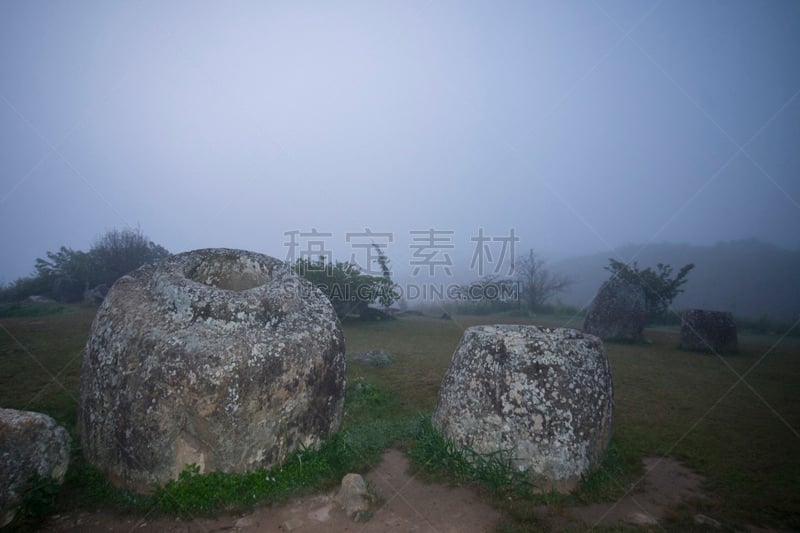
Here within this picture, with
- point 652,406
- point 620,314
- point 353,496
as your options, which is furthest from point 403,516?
point 620,314

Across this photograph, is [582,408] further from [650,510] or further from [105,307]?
[105,307]

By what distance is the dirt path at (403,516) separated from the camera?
3949mm

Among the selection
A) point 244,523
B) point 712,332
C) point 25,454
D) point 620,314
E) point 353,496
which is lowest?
point 244,523

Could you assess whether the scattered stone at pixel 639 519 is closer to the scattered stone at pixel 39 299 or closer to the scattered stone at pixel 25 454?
the scattered stone at pixel 25 454

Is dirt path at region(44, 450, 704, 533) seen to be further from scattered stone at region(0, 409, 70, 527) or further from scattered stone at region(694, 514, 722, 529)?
scattered stone at region(0, 409, 70, 527)

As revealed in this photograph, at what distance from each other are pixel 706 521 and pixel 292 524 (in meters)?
4.20

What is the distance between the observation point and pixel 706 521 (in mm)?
4160

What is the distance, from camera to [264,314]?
510 centimetres

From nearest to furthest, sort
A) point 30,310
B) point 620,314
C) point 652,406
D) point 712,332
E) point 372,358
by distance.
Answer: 1. point 652,406
2. point 372,358
3. point 712,332
4. point 620,314
5. point 30,310

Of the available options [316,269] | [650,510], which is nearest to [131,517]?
[650,510]

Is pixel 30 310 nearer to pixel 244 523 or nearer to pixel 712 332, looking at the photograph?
pixel 244 523

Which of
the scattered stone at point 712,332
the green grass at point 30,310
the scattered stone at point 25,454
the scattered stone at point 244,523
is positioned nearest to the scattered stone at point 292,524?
the scattered stone at point 244,523

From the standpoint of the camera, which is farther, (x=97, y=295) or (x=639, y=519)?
(x=97, y=295)

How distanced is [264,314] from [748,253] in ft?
223
